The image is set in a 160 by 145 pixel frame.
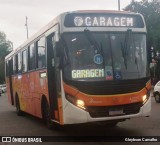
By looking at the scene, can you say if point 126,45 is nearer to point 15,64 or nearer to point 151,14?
point 15,64

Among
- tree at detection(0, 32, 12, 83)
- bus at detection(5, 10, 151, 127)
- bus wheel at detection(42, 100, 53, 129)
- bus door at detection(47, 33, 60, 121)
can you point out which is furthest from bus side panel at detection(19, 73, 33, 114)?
tree at detection(0, 32, 12, 83)

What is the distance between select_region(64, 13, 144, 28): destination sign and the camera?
11.0m

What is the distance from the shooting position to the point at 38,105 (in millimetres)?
14172

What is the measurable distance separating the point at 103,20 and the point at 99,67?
136 cm

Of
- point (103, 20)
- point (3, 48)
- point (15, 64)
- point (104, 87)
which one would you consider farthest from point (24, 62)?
point (3, 48)

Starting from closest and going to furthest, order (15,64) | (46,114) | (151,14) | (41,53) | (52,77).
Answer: (52,77), (46,114), (41,53), (15,64), (151,14)

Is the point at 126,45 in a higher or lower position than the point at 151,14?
lower

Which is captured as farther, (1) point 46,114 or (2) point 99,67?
(1) point 46,114

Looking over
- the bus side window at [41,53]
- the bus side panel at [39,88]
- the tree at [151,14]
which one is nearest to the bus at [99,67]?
the bus side panel at [39,88]

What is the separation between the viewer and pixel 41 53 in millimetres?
13500

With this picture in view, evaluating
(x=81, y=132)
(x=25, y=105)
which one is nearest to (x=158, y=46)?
(x=25, y=105)

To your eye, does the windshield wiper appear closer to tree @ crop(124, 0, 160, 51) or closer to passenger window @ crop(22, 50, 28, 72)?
passenger window @ crop(22, 50, 28, 72)

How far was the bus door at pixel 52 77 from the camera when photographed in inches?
456

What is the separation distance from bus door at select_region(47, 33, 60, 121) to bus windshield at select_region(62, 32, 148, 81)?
3.14ft
